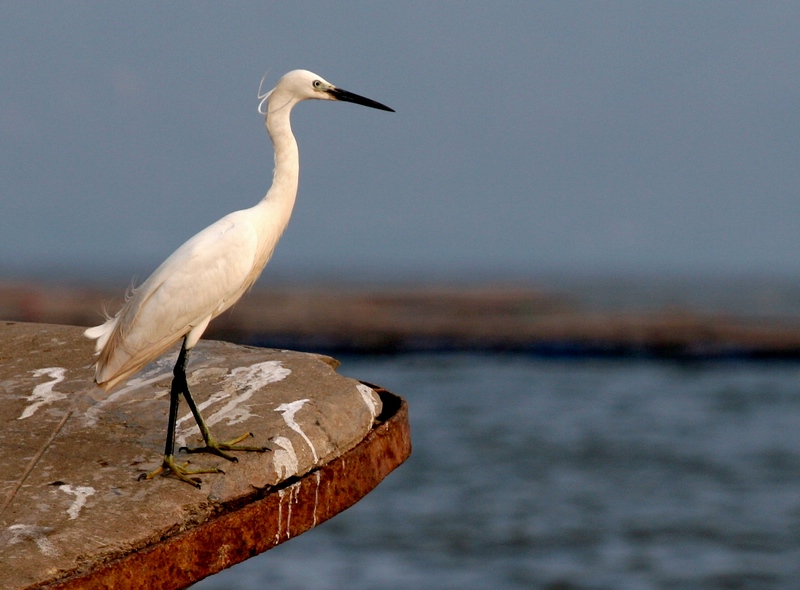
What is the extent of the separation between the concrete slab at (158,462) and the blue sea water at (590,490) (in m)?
6.36

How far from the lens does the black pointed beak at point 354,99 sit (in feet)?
15.3

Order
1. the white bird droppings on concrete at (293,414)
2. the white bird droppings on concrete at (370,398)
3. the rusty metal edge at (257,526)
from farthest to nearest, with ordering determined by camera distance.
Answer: the white bird droppings on concrete at (370,398)
the white bird droppings on concrete at (293,414)
the rusty metal edge at (257,526)

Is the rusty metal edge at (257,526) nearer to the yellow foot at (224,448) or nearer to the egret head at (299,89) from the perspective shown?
the yellow foot at (224,448)

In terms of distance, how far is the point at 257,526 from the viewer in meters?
Result: 3.32

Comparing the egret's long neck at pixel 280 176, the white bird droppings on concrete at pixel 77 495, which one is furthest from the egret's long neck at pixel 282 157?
the white bird droppings on concrete at pixel 77 495

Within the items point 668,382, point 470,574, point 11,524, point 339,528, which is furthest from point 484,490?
point 668,382

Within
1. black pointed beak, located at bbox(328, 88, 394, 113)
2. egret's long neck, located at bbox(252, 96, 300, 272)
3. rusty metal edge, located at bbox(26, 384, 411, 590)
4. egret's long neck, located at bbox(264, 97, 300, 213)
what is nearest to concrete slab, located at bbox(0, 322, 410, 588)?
rusty metal edge, located at bbox(26, 384, 411, 590)

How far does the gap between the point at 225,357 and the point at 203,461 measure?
53.1 inches

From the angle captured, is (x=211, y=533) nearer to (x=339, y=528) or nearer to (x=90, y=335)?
(x=90, y=335)

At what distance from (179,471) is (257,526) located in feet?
1.34

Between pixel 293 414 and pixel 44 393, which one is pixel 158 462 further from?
pixel 44 393

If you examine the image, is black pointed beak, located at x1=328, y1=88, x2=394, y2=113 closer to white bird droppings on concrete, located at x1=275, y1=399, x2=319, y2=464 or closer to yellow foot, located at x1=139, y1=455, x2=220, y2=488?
white bird droppings on concrete, located at x1=275, y1=399, x2=319, y2=464

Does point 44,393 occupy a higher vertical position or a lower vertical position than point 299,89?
lower

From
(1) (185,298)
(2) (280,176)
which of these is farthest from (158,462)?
(2) (280,176)
